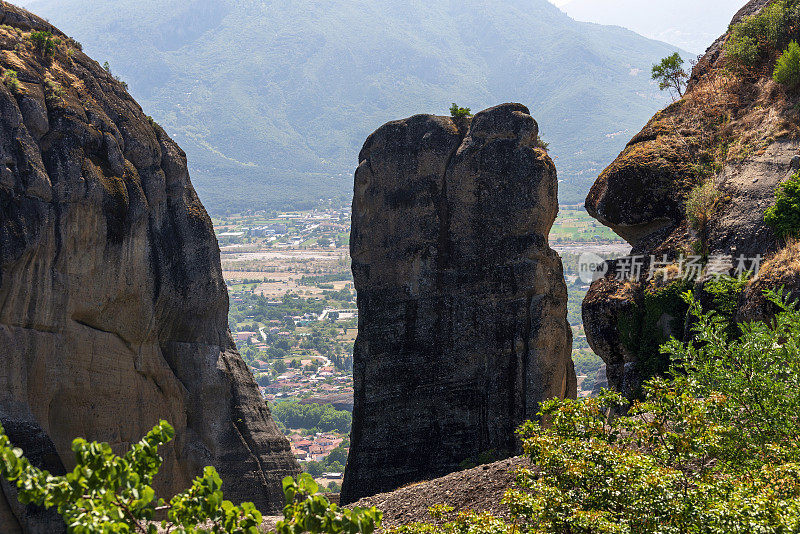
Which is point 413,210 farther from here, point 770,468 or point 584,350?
point 584,350

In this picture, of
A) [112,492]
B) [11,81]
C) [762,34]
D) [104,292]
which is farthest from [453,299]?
[112,492]

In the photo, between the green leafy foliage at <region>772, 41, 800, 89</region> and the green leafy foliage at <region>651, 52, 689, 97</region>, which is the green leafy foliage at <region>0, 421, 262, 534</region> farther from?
the green leafy foliage at <region>651, 52, 689, 97</region>

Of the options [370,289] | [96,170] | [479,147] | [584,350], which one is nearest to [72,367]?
[96,170]

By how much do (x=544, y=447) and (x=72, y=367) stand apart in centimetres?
2106

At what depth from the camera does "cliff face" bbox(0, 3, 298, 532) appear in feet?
101

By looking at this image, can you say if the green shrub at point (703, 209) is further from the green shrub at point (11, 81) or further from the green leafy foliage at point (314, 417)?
the green leafy foliage at point (314, 417)

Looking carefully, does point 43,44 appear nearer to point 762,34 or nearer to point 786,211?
point 786,211

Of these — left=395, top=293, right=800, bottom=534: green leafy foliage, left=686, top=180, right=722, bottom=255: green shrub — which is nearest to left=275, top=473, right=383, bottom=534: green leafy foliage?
left=395, top=293, right=800, bottom=534: green leafy foliage

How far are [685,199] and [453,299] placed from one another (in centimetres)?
1025

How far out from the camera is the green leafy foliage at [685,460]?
14953mm

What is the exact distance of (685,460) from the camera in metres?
18.0

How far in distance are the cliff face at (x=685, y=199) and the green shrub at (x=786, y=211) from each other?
1.79 feet

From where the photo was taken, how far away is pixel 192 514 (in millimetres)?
12586

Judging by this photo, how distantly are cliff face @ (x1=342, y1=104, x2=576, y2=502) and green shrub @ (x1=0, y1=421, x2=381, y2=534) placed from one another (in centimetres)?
2336
